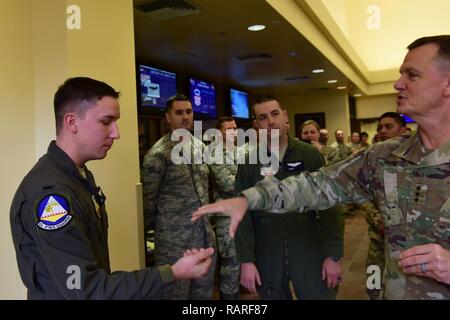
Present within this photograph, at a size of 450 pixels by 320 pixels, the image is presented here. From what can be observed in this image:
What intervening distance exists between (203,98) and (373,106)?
753 centimetres

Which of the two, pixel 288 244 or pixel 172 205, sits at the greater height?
pixel 172 205

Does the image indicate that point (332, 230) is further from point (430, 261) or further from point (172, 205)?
point (172, 205)

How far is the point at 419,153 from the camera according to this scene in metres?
1.19

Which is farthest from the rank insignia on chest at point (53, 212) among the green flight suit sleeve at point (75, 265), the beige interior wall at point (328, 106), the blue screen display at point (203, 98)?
the beige interior wall at point (328, 106)

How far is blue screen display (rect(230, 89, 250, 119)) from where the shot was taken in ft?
21.1

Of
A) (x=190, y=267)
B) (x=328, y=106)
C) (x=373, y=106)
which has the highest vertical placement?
(x=373, y=106)

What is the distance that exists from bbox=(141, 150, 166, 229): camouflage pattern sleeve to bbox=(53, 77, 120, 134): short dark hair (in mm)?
1156

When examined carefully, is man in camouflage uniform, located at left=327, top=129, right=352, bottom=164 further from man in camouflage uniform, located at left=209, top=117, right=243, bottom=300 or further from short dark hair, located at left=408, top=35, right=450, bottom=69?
short dark hair, located at left=408, top=35, right=450, bottom=69

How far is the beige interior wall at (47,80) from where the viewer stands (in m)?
1.60

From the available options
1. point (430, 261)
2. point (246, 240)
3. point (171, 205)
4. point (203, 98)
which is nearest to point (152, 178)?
point (171, 205)

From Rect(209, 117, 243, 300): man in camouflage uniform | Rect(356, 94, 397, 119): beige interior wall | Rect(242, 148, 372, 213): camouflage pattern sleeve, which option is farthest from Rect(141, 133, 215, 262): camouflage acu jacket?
Rect(356, 94, 397, 119): beige interior wall

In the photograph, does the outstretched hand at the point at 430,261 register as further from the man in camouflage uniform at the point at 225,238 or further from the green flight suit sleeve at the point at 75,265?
the man in camouflage uniform at the point at 225,238
